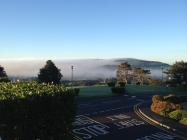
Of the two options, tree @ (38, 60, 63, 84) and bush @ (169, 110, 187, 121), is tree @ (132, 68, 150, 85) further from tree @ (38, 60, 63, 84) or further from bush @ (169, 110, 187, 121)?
bush @ (169, 110, 187, 121)

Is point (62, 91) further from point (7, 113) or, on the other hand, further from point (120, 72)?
point (120, 72)

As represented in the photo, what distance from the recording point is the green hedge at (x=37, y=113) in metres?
18.5

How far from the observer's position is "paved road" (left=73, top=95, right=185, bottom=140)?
105 ft

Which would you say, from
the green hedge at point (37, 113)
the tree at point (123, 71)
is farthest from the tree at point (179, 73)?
the green hedge at point (37, 113)

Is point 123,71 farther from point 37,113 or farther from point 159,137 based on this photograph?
point 37,113

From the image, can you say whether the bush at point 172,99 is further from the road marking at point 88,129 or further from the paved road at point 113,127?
the road marking at point 88,129

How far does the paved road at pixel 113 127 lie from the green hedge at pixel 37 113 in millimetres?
10386

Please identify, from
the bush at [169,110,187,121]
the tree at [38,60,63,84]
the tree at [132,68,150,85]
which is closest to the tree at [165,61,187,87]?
the tree at [38,60,63,84]

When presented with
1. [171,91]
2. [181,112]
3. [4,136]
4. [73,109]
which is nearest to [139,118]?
[181,112]

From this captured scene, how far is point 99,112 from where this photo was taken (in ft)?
151

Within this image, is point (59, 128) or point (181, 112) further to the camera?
point (181, 112)

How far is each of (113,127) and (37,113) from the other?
17467 millimetres

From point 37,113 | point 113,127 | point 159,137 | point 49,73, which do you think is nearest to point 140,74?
point 49,73

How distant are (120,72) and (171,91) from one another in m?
61.9
